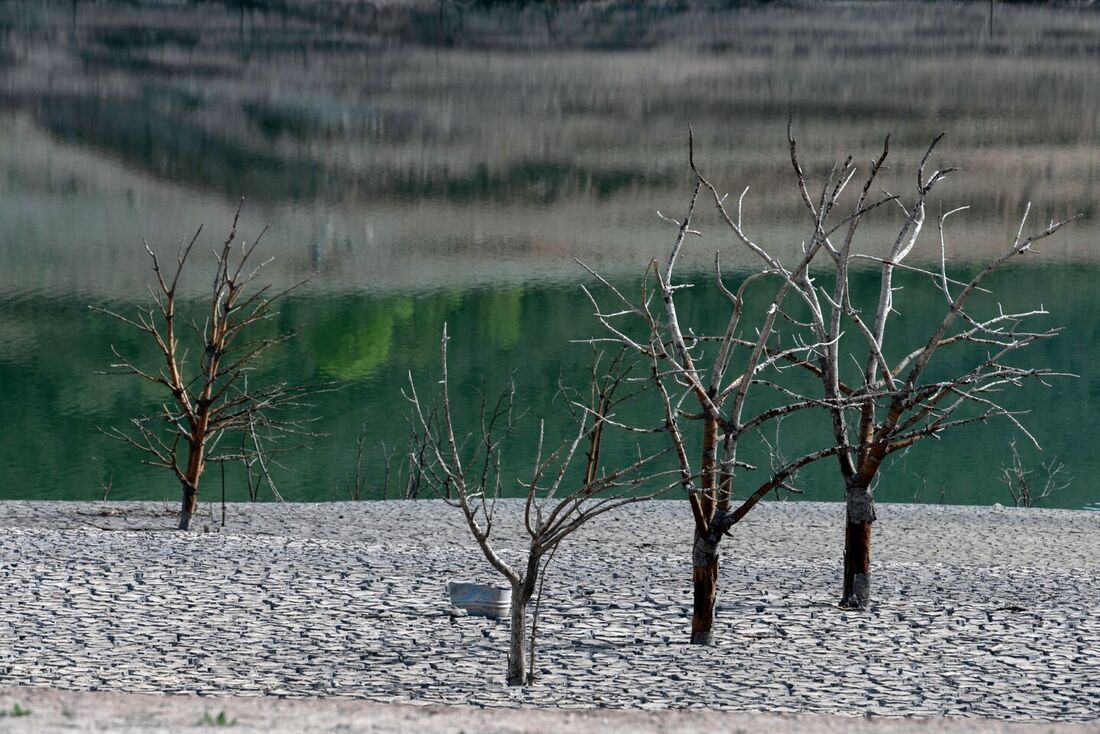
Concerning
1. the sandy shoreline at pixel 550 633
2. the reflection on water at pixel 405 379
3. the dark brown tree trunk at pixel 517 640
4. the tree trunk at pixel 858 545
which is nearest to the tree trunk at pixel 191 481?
the sandy shoreline at pixel 550 633

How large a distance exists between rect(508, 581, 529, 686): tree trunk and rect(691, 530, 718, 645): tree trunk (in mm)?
1808

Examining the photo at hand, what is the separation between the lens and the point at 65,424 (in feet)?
184

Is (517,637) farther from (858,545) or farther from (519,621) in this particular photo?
(858,545)

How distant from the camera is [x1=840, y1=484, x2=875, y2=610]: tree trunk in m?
13.2

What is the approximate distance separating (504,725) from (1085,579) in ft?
34.1

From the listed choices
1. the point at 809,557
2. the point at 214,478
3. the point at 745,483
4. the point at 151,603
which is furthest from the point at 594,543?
the point at 214,478

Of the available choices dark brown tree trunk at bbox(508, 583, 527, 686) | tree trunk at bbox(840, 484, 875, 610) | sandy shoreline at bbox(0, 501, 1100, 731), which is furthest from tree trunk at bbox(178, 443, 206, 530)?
dark brown tree trunk at bbox(508, 583, 527, 686)

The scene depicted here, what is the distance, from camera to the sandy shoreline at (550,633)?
395 inches

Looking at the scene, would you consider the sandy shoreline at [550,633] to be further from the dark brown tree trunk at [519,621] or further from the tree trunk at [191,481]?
the tree trunk at [191,481]

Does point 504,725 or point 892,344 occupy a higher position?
point 892,344

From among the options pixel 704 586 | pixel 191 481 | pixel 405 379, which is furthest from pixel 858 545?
pixel 405 379

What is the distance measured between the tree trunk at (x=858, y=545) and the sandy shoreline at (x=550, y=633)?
0.25m

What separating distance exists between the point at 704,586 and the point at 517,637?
78.4 inches

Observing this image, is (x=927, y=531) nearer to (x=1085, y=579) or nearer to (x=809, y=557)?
(x=809, y=557)
